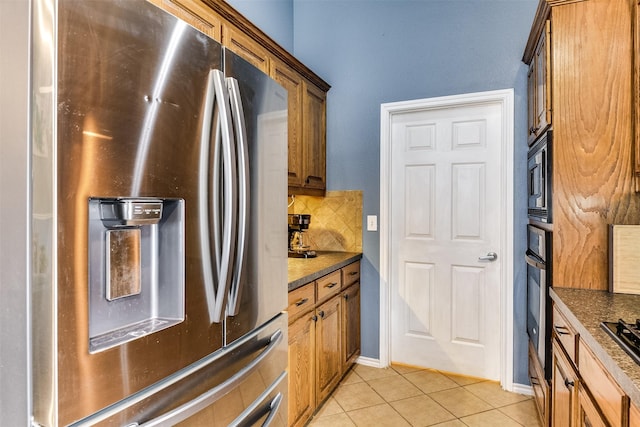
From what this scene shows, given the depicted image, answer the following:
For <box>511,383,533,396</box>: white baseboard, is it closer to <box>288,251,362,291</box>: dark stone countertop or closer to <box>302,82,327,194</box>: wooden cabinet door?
<box>288,251,362,291</box>: dark stone countertop

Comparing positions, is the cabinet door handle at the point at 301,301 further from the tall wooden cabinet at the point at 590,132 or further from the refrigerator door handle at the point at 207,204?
the tall wooden cabinet at the point at 590,132

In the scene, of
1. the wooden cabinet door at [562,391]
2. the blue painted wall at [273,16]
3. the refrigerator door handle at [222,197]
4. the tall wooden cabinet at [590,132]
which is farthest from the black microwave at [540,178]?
the blue painted wall at [273,16]

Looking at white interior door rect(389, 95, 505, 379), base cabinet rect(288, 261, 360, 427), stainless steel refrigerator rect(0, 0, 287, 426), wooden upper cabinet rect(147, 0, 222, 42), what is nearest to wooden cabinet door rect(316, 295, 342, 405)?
base cabinet rect(288, 261, 360, 427)

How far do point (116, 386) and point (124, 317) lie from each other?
6.3 inches

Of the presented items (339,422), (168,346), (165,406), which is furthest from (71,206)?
(339,422)

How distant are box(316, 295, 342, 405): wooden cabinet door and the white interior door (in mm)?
652

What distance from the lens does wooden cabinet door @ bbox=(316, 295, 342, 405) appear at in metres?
2.30

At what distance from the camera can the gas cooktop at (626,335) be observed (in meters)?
1.03

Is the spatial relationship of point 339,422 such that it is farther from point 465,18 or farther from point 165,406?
point 465,18

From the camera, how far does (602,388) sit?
43.8 inches

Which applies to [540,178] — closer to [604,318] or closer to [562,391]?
[604,318]

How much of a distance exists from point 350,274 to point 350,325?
390 mm

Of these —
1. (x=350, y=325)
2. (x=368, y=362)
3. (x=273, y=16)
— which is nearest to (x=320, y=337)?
(x=350, y=325)

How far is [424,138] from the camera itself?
9.64 ft
